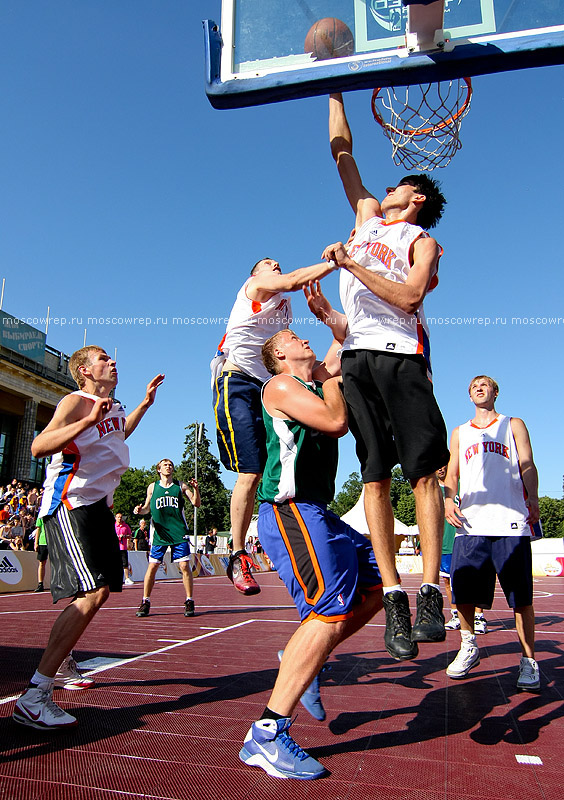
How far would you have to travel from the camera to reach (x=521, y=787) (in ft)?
8.86

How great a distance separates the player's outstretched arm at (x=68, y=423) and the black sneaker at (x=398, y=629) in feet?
6.92

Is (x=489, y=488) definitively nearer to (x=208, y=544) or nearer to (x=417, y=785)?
(x=417, y=785)

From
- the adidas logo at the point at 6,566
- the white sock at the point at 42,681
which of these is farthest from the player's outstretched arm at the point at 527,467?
the adidas logo at the point at 6,566

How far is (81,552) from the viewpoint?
3988 mm

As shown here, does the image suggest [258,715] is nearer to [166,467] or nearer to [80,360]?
[80,360]

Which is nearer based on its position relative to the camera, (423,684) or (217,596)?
(423,684)

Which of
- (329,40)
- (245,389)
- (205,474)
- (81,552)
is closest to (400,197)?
(329,40)

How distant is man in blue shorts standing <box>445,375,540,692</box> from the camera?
4.85 m

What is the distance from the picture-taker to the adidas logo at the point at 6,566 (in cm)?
1363

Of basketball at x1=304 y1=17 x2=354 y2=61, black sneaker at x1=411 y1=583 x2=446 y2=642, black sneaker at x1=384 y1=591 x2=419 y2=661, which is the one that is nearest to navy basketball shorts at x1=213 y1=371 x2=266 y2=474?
black sneaker at x1=384 y1=591 x2=419 y2=661

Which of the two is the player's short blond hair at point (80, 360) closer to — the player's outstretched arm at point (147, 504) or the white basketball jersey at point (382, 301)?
the white basketball jersey at point (382, 301)

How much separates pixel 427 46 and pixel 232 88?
136 centimetres

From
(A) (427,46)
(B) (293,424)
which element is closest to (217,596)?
(B) (293,424)

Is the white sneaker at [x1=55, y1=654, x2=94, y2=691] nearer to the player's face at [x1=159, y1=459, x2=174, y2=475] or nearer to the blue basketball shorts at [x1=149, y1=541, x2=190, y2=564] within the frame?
the blue basketball shorts at [x1=149, y1=541, x2=190, y2=564]
